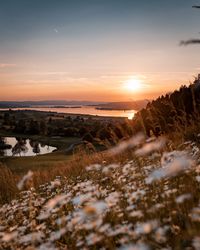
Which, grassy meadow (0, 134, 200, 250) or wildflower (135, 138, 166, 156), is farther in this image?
wildflower (135, 138, 166, 156)

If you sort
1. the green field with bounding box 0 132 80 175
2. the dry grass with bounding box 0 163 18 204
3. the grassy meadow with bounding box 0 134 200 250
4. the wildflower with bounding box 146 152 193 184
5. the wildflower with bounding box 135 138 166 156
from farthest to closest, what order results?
the green field with bounding box 0 132 80 175, the dry grass with bounding box 0 163 18 204, the wildflower with bounding box 135 138 166 156, the wildflower with bounding box 146 152 193 184, the grassy meadow with bounding box 0 134 200 250

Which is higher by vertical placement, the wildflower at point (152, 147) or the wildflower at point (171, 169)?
the wildflower at point (171, 169)

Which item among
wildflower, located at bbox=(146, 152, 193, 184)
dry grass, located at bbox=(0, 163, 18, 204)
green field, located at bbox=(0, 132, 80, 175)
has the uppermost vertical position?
wildflower, located at bbox=(146, 152, 193, 184)

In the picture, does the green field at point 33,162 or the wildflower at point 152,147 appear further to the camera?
the green field at point 33,162

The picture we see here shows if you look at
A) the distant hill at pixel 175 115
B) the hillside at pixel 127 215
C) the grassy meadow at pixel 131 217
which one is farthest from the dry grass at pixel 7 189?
the distant hill at pixel 175 115

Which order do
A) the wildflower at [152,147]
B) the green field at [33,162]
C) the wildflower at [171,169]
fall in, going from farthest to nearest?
the green field at [33,162]
the wildflower at [152,147]
the wildflower at [171,169]

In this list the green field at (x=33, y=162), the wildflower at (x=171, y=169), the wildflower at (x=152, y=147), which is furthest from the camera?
the green field at (x=33, y=162)

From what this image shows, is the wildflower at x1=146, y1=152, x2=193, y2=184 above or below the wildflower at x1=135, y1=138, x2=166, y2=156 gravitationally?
above

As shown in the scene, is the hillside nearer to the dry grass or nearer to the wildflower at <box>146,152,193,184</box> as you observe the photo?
the wildflower at <box>146,152,193,184</box>

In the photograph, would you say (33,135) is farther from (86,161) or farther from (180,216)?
(180,216)

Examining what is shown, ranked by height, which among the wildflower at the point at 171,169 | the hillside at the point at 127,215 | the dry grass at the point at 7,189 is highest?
the wildflower at the point at 171,169

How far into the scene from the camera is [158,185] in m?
4.73

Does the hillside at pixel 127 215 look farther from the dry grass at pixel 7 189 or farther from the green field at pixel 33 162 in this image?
the green field at pixel 33 162

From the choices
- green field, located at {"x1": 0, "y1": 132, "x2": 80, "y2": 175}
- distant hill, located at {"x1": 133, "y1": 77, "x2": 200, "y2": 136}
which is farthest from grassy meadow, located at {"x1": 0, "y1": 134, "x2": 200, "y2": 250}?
green field, located at {"x1": 0, "y1": 132, "x2": 80, "y2": 175}
